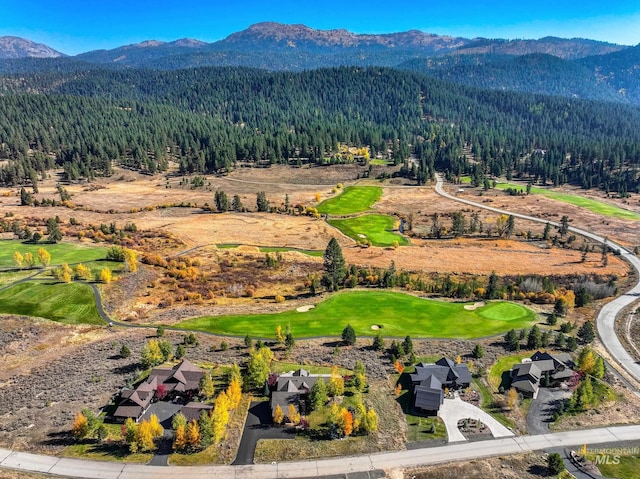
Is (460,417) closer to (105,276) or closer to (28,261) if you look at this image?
(105,276)

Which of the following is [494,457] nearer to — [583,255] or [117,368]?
[117,368]

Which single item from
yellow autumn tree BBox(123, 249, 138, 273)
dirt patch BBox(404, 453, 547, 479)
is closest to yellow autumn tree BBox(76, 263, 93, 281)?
yellow autumn tree BBox(123, 249, 138, 273)

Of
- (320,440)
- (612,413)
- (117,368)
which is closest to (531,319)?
(612,413)

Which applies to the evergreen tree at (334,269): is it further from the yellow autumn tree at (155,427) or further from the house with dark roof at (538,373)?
the yellow autumn tree at (155,427)

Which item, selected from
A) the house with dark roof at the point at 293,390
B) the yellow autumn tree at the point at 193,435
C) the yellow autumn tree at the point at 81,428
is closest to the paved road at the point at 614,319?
the house with dark roof at the point at 293,390

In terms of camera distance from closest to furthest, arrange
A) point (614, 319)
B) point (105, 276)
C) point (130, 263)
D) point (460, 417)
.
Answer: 1. point (460, 417)
2. point (614, 319)
3. point (105, 276)
4. point (130, 263)

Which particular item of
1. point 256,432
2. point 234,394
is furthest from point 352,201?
point 256,432

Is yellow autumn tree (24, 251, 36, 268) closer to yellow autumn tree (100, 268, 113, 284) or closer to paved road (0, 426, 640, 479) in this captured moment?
yellow autumn tree (100, 268, 113, 284)
